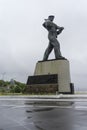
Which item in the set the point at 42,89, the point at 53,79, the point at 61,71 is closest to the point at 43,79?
the point at 42,89

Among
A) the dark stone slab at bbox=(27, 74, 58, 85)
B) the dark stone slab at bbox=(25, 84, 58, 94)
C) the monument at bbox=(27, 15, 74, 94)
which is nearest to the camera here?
the dark stone slab at bbox=(25, 84, 58, 94)

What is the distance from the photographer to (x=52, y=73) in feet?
105

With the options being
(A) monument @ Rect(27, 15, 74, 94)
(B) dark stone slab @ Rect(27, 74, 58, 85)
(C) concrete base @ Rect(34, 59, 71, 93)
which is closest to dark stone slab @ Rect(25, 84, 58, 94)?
(A) monument @ Rect(27, 15, 74, 94)

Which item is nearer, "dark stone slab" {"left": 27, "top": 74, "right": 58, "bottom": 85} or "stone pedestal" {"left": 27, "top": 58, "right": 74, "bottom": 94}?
"stone pedestal" {"left": 27, "top": 58, "right": 74, "bottom": 94}

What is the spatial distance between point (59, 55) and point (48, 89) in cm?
401

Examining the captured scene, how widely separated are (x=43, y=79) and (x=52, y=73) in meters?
1.13

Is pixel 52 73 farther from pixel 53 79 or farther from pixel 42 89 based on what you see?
pixel 42 89

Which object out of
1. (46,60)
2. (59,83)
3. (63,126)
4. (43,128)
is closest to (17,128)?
(43,128)

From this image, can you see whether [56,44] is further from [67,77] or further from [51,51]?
[67,77]

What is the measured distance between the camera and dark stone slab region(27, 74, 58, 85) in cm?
3129

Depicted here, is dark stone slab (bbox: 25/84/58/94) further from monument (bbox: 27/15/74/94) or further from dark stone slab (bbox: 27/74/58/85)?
dark stone slab (bbox: 27/74/58/85)

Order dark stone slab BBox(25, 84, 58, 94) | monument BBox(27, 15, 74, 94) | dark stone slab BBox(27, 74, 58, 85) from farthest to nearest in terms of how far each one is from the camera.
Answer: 1. dark stone slab BBox(27, 74, 58, 85)
2. monument BBox(27, 15, 74, 94)
3. dark stone slab BBox(25, 84, 58, 94)

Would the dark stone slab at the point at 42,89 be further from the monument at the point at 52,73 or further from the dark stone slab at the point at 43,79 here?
the dark stone slab at the point at 43,79

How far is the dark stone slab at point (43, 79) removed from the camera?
103 feet
